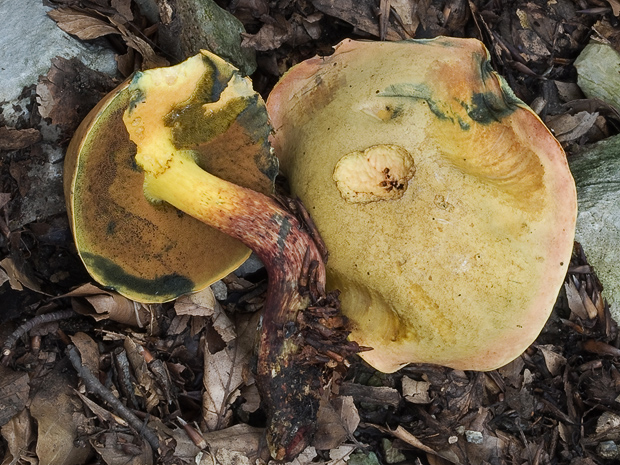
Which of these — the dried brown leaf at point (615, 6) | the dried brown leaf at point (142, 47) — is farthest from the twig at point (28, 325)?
the dried brown leaf at point (615, 6)

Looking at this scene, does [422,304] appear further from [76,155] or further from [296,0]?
[296,0]

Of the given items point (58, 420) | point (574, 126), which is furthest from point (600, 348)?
point (58, 420)

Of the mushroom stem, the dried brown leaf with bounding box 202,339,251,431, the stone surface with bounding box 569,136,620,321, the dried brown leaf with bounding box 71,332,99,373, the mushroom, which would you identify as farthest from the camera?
the stone surface with bounding box 569,136,620,321

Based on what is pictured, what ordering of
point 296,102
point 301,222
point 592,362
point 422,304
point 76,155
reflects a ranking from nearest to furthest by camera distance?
point 76,155 < point 422,304 < point 301,222 < point 296,102 < point 592,362

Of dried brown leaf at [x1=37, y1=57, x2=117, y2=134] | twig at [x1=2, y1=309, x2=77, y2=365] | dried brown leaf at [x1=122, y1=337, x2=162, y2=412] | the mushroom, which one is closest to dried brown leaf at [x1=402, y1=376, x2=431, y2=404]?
the mushroom

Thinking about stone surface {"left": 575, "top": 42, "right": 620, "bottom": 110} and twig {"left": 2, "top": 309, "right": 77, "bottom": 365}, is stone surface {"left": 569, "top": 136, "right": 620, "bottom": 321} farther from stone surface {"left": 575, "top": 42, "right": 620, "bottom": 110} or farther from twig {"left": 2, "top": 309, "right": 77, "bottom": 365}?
twig {"left": 2, "top": 309, "right": 77, "bottom": 365}

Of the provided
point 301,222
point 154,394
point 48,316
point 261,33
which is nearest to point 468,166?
point 301,222
